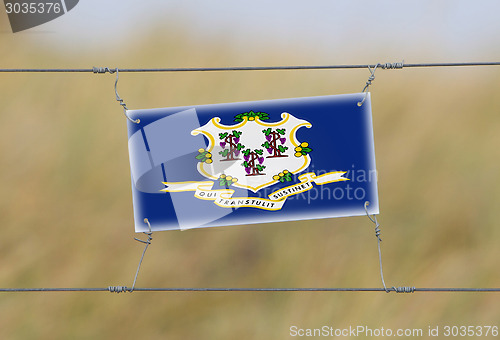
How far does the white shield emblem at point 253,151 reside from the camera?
2.17 metres

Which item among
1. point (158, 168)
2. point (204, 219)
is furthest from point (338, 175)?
point (158, 168)

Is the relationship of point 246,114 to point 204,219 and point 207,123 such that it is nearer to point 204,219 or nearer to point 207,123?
point 207,123

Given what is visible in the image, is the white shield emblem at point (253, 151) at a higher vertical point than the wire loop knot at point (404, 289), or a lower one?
higher

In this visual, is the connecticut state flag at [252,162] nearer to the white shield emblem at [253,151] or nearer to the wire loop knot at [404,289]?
the white shield emblem at [253,151]

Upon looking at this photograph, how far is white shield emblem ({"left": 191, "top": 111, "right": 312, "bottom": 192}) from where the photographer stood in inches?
85.5

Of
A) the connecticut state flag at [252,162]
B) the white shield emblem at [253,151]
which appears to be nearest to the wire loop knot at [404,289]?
the connecticut state flag at [252,162]

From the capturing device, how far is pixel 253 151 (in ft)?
7.20

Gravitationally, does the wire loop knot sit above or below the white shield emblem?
below

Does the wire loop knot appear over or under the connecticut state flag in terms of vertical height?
under

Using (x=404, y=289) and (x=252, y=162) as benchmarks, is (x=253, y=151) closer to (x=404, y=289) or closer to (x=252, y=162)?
(x=252, y=162)

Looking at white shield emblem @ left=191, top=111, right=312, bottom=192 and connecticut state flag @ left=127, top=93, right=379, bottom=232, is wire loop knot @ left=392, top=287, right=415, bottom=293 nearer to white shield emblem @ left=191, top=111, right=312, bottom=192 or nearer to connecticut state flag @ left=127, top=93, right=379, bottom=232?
connecticut state flag @ left=127, top=93, right=379, bottom=232

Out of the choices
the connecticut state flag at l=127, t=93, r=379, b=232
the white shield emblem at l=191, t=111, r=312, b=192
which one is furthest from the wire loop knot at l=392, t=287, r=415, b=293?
the white shield emblem at l=191, t=111, r=312, b=192

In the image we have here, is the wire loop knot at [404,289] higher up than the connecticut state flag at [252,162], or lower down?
lower down

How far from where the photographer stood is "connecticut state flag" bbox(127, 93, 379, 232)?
84.9 inches
